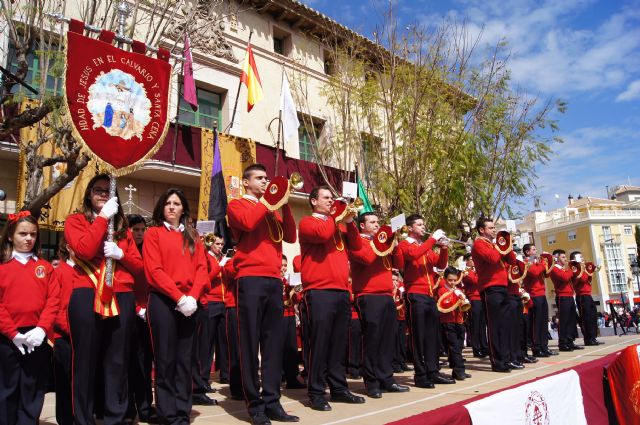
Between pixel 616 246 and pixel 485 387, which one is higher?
pixel 616 246

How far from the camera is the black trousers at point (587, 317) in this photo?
32.0 ft

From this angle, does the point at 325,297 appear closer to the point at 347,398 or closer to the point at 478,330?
the point at 347,398

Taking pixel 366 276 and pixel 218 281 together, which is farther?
pixel 218 281

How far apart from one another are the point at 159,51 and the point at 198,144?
7.41 metres

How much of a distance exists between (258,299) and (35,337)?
5.17 feet

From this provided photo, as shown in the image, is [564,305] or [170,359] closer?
[170,359]

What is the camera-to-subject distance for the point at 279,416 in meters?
4.05

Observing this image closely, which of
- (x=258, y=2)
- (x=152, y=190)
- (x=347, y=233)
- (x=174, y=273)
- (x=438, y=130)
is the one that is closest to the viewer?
(x=174, y=273)

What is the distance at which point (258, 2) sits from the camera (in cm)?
1500

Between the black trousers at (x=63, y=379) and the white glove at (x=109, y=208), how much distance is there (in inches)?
49.6

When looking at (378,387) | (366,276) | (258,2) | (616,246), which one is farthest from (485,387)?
(616,246)

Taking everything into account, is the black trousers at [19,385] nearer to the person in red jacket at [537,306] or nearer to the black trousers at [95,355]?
the black trousers at [95,355]

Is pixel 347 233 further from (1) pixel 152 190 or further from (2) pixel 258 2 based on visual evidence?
(2) pixel 258 2

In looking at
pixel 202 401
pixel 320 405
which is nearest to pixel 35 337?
pixel 202 401
